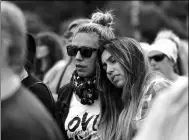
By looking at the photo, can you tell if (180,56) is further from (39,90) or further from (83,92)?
(39,90)

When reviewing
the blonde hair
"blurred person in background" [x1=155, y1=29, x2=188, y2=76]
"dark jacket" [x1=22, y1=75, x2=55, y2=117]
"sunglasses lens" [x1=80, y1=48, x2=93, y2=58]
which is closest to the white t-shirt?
"dark jacket" [x1=22, y1=75, x2=55, y2=117]

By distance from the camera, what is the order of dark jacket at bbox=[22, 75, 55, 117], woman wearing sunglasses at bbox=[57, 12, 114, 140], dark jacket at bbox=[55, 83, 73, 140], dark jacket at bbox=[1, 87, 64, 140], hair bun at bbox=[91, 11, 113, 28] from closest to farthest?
dark jacket at bbox=[1, 87, 64, 140] → dark jacket at bbox=[22, 75, 55, 117] → woman wearing sunglasses at bbox=[57, 12, 114, 140] → dark jacket at bbox=[55, 83, 73, 140] → hair bun at bbox=[91, 11, 113, 28]

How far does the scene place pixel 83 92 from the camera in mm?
5316

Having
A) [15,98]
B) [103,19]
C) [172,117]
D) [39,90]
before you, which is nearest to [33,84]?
[39,90]

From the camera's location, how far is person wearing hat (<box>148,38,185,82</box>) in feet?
23.2

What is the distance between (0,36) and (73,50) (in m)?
2.51

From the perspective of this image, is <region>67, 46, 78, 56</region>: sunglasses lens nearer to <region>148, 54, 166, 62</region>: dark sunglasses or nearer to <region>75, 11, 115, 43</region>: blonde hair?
<region>75, 11, 115, 43</region>: blonde hair

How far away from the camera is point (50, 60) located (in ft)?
29.5

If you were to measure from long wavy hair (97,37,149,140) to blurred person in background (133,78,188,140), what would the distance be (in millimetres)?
1698

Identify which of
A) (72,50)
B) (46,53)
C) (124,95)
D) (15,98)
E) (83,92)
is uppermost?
(15,98)

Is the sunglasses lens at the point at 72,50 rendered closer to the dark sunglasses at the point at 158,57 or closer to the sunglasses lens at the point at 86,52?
the sunglasses lens at the point at 86,52

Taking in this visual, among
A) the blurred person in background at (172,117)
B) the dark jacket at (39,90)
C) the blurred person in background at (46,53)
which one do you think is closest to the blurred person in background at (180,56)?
the blurred person in background at (46,53)

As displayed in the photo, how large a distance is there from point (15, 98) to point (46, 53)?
19.4 feet

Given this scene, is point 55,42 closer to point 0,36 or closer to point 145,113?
point 145,113
